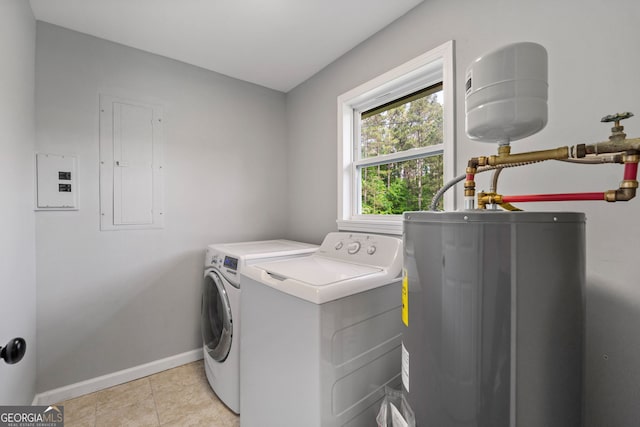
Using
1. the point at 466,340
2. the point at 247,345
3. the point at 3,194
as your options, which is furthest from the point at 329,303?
the point at 3,194

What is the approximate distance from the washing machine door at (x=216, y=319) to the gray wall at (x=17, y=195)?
3.07ft

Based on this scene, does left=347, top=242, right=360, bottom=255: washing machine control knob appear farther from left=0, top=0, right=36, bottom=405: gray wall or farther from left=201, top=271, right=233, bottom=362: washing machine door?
left=0, top=0, right=36, bottom=405: gray wall

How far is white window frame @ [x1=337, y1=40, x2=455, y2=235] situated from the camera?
1438 mm

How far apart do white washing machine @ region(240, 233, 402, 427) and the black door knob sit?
79 centimetres

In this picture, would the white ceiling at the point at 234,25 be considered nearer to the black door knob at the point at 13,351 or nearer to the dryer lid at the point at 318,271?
the dryer lid at the point at 318,271

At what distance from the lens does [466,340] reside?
650 mm

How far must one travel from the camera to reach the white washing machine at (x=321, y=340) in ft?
3.39

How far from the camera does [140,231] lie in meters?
2.07

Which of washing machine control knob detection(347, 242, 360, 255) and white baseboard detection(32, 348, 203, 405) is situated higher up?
washing machine control knob detection(347, 242, 360, 255)

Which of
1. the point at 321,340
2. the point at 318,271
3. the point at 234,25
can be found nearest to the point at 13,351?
the point at 321,340

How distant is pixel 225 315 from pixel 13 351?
1.05 meters

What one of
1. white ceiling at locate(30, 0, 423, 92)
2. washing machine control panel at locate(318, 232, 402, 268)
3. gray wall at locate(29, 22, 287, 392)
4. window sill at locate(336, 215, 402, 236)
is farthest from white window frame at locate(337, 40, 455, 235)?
gray wall at locate(29, 22, 287, 392)

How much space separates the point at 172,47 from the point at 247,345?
86.0 inches

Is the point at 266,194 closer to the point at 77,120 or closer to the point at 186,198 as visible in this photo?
the point at 186,198
